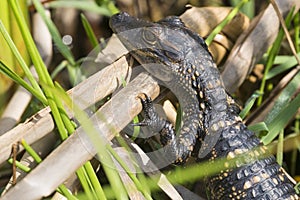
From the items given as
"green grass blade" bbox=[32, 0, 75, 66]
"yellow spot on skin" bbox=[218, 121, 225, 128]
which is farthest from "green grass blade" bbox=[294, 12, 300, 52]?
→ "green grass blade" bbox=[32, 0, 75, 66]

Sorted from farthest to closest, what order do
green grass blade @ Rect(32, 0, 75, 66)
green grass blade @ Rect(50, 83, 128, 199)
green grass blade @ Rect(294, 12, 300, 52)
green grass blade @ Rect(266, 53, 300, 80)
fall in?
green grass blade @ Rect(294, 12, 300, 52)
green grass blade @ Rect(266, 53, 300, 80)
green grass blade @ Rect(32, 0, 75, 66)
green grass blade @ Rect(50, 83, 128, 199)

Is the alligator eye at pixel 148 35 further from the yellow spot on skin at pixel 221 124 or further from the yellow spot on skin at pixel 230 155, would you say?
the yellow spot on skin at pixel 230 155

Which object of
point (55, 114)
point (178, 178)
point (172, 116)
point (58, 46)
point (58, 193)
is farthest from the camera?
point (58, 46)

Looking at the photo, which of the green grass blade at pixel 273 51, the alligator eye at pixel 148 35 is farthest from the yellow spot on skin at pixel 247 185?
the alligator eye at pixel 148 35

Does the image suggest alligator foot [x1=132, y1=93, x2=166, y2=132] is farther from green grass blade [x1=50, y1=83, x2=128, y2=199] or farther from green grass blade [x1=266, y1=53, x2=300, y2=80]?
green grass blade [x1=266, y1=53, x2=300, y2=80]

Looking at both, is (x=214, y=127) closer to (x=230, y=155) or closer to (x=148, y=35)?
(x=230, y=155)

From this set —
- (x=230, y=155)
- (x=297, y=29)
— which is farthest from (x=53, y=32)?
(x=297, y=29)

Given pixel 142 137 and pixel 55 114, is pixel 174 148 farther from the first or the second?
pixel 55 114

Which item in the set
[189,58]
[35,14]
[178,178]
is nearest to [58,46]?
[35,14]
